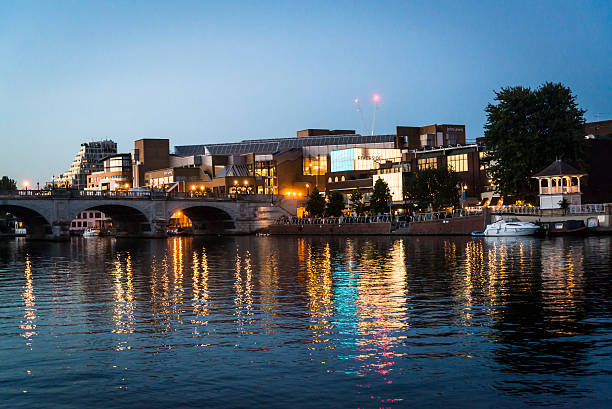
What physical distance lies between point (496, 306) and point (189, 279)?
71.7ft

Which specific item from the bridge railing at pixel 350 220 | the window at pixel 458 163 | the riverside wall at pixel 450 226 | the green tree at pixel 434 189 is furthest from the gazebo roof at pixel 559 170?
the window at pixel 458 163

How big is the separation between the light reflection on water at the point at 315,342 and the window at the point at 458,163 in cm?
11000

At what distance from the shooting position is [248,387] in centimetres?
1616

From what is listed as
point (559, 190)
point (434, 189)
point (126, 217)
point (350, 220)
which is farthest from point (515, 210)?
point (126, 217)

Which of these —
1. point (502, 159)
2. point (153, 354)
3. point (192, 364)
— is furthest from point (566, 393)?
point (502, 159)

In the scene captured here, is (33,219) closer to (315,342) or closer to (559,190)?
(559,190)

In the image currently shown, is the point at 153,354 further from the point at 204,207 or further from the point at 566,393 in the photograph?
the point at 204,207

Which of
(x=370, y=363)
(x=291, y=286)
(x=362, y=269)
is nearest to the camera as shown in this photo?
(x=370, y=363)

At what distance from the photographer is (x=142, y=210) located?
479 ft

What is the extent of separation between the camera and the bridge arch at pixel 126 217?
5507 inches

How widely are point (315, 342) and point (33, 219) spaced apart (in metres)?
130

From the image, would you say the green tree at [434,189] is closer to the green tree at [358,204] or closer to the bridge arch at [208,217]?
the green tree at [358,204]

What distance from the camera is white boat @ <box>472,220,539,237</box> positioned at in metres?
90.5

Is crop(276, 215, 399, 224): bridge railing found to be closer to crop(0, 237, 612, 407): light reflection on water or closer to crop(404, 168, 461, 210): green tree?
crop(404, 168, 461, 210): green tree
